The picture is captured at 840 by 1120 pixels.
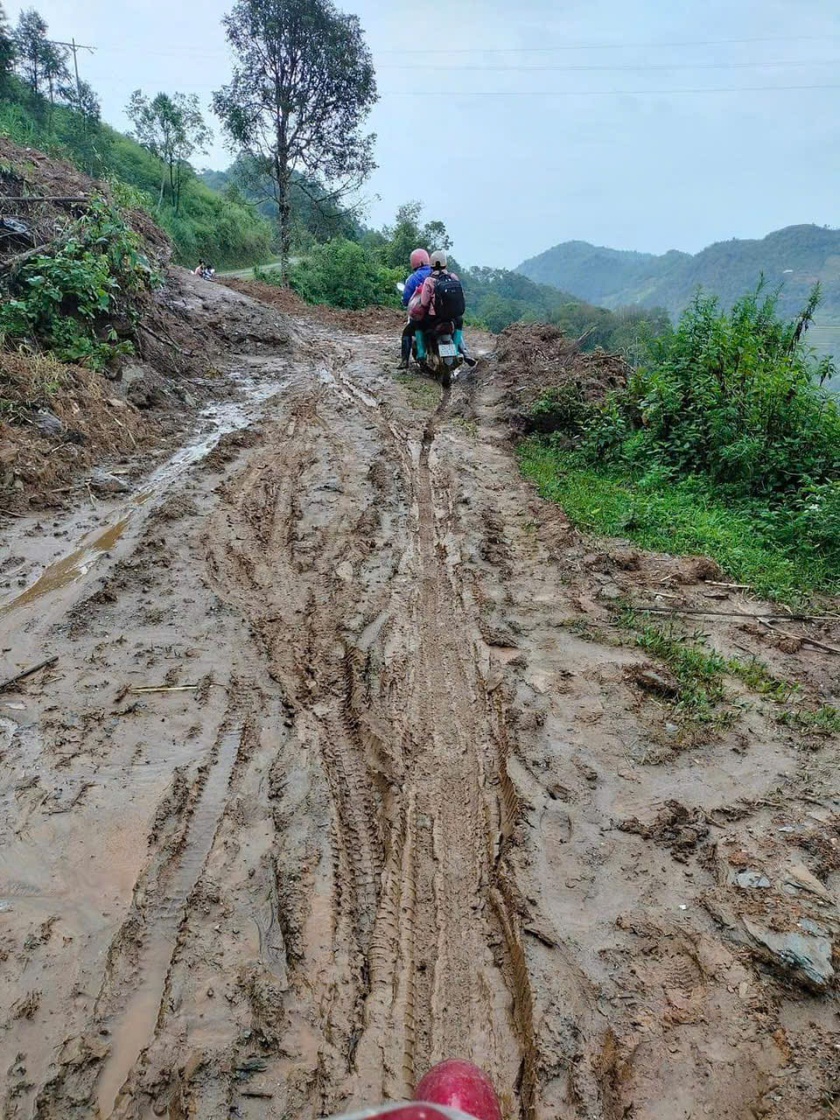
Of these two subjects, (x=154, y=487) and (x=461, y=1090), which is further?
(x=154, y=487)

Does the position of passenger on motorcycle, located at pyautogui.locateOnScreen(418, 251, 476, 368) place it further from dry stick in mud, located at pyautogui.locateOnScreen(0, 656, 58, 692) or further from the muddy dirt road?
dry stick in mud, located at pyautogui.locateOnScreen(0, 656, 58, 692)

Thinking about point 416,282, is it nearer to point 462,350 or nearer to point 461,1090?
point 462,350

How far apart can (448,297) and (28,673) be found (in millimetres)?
7030

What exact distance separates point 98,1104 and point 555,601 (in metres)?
3.28

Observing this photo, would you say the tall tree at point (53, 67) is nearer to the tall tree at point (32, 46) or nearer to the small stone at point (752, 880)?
the tall tree at point (32, 46)

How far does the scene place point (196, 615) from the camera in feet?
12.9

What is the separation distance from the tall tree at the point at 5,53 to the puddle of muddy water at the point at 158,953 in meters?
33.7

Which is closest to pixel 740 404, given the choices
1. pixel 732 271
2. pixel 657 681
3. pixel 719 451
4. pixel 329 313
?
pixel 719 451

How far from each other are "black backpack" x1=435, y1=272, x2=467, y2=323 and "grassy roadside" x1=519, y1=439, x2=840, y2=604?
3.21 m

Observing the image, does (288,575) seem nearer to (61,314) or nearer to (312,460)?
(312,460)

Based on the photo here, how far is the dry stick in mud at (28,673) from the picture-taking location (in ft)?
10.7

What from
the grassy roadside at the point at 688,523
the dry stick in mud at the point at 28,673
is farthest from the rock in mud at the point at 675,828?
the dry stick in mud at the point at 28,673

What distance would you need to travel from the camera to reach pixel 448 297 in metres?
8.52

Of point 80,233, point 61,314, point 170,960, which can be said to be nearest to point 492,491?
point 170,960
